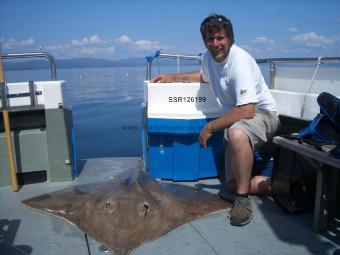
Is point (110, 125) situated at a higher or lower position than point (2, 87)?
lower

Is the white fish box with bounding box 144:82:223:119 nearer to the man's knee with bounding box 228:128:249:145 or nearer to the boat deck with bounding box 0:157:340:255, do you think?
the man's knee with bounding box 228:128:249:145

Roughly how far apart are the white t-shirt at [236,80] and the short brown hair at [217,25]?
181 millimetres

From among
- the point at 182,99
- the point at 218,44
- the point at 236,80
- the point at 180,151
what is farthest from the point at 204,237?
the point at 218,44

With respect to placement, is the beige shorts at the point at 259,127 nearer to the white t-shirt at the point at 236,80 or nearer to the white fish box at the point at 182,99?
the white t-shirt at the point at 236,80

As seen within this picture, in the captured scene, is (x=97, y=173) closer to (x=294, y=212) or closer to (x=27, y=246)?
(x=27, y=246)

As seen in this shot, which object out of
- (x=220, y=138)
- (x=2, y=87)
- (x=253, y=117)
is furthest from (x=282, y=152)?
(x=2, y=87)

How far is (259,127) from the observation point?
339 cm

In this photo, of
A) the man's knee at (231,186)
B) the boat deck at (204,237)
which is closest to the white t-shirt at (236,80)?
the man's knee at (231,186)

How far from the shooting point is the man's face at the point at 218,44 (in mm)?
3297

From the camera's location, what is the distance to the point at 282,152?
336cm

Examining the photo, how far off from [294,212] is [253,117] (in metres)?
1.10

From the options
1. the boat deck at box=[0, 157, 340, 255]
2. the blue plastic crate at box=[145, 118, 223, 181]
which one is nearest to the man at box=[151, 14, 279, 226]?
the boat deck at box=[0, 157, 340, 255]

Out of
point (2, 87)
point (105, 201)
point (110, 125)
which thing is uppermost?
point (2, 87)

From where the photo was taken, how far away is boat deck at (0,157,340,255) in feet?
8.79
